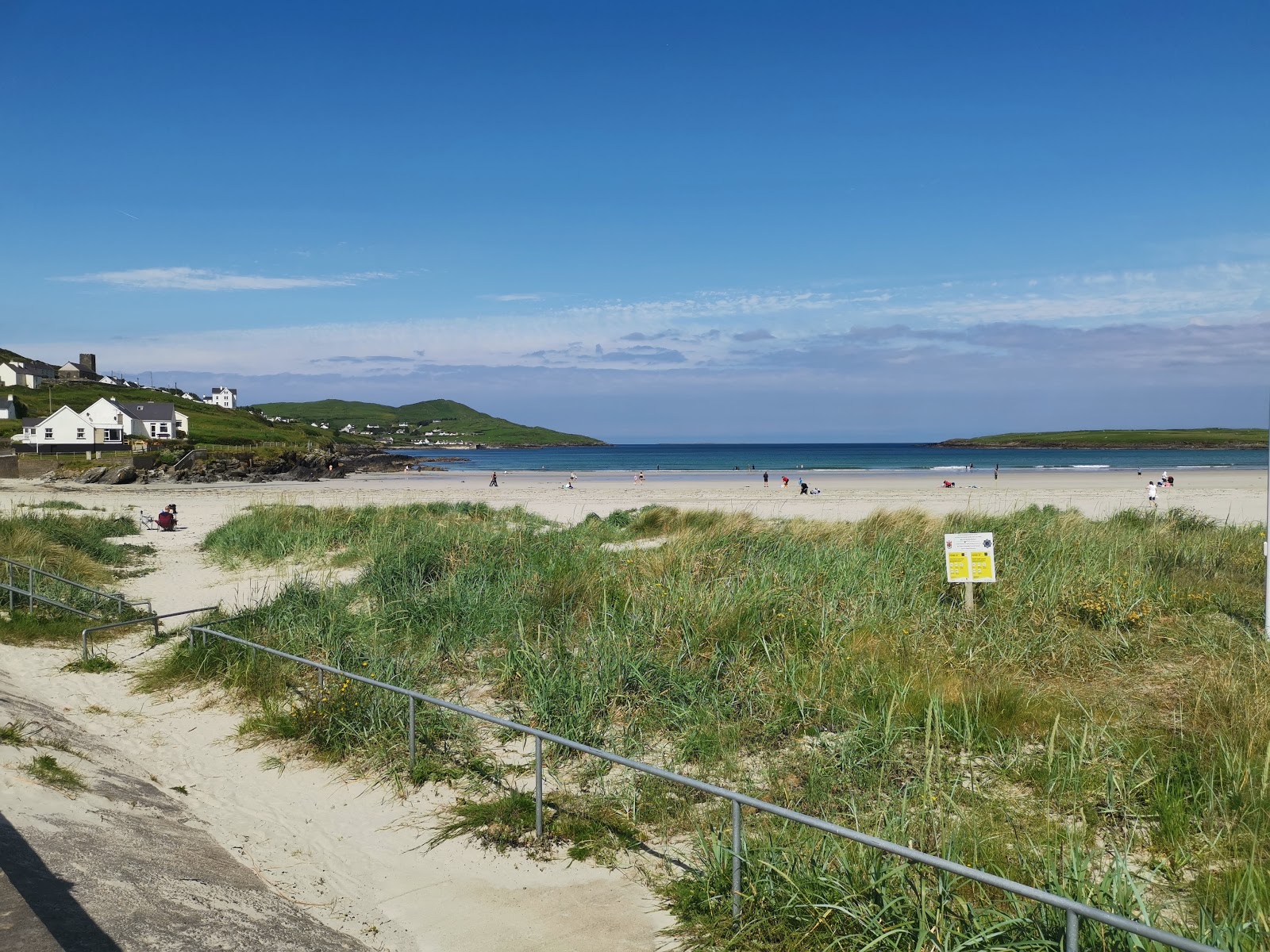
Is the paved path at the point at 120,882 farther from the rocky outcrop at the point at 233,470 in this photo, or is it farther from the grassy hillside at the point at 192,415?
the grassy hillside at the point at 192,415

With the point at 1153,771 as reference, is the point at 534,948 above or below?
below

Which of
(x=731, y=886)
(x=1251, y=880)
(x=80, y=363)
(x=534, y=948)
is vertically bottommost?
(x=534, y=948)

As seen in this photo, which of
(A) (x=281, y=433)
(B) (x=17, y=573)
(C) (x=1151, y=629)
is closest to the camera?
(C) (x=1151, y=629)

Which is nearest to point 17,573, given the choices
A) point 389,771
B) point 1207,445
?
point 389,771

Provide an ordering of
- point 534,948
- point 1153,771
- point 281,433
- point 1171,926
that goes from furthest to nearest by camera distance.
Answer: point 281,433
point 1153,771
point 534,948
point 1171,926

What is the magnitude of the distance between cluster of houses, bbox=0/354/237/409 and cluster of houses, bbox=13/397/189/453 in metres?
53.9

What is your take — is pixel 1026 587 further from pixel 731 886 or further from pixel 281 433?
pixel 281 433

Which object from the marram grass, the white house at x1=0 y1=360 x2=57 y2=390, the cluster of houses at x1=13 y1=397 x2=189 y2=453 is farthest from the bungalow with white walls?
the marram grass

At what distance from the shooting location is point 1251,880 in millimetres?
4297

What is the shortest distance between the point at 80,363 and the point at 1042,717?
223277 mm

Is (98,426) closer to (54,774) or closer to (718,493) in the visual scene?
(718,493)

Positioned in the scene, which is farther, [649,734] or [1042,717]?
[649,734]

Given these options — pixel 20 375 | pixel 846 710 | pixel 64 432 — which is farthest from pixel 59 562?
pixel 20 375

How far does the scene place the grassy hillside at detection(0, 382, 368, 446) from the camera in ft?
319
